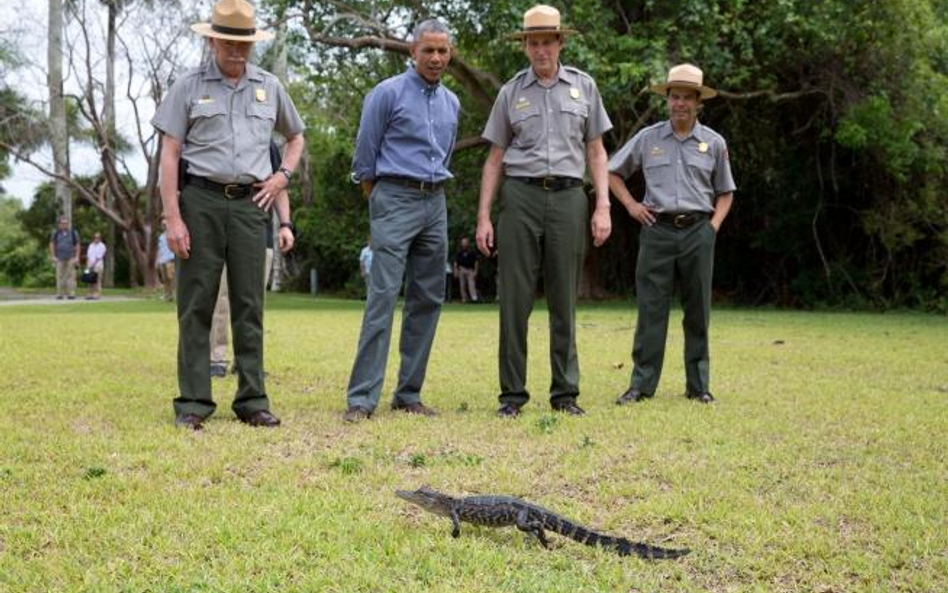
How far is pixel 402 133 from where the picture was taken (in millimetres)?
6570

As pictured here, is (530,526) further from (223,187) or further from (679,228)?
(679,228)

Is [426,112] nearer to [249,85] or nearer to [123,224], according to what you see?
[249,85]

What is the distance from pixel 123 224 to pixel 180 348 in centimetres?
3004

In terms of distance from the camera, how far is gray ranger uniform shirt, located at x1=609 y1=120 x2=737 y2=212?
7.46m

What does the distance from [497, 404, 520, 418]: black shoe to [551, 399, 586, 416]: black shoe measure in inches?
11.8

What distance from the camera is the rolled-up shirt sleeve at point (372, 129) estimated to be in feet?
21.4

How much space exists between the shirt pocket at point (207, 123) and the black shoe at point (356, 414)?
1.82m

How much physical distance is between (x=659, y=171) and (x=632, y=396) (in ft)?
5.37

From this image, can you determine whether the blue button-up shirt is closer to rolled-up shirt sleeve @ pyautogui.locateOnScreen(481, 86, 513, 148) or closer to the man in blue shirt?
the man in blue shirt

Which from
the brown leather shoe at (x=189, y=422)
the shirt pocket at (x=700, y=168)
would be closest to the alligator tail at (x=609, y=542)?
the brown leather shoe at (x=189, y=422)

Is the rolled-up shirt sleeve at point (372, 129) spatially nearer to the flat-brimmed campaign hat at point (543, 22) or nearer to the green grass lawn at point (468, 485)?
the flat-brimmed campaign hat at point (543, 22)

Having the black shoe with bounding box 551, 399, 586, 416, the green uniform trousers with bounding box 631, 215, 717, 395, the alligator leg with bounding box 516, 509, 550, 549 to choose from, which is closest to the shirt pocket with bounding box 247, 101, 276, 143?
the black shoe with bounding box 551, 399, 586, 416

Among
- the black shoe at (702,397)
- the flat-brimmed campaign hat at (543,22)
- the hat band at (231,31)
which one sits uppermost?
the flat-brimmed campaign hat at (543,22)

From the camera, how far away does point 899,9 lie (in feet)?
60.4
